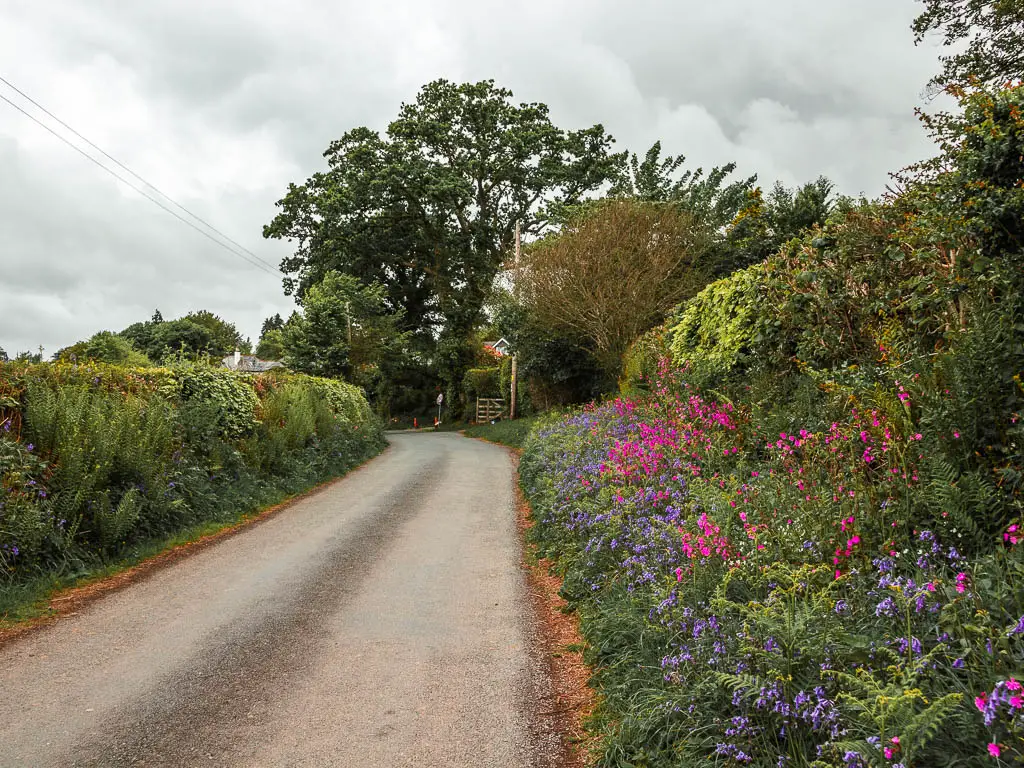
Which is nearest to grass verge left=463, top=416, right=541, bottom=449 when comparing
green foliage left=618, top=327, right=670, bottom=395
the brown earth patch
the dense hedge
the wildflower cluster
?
green foliage left=618, top=327, right=670, bottom=395

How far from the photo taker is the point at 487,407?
1505 inches

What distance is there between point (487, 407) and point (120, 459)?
99.8ft

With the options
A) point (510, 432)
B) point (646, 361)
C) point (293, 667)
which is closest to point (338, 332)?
point (510, 432)

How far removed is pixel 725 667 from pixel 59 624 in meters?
5.75

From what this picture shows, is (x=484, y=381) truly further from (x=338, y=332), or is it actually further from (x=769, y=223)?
(x=769, y=223)

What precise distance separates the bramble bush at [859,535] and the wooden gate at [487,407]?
3053cm

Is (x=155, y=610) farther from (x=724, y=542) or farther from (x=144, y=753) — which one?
(x=724, y=542)

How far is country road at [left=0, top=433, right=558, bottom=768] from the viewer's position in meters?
3.67

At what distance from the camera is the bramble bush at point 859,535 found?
2.50 meters

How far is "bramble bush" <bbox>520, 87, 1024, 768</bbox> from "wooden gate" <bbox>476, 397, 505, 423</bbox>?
30.5m

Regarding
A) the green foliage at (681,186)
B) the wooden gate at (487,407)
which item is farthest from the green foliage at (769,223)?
the wooden gate at (487,407)

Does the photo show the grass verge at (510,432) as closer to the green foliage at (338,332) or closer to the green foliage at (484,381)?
the green foliage at (338,332)

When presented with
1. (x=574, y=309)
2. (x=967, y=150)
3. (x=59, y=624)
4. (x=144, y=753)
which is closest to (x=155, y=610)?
(x=59, y=624)

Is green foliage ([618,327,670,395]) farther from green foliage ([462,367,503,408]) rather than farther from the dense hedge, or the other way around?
green foliage ([462,367,503,408])
